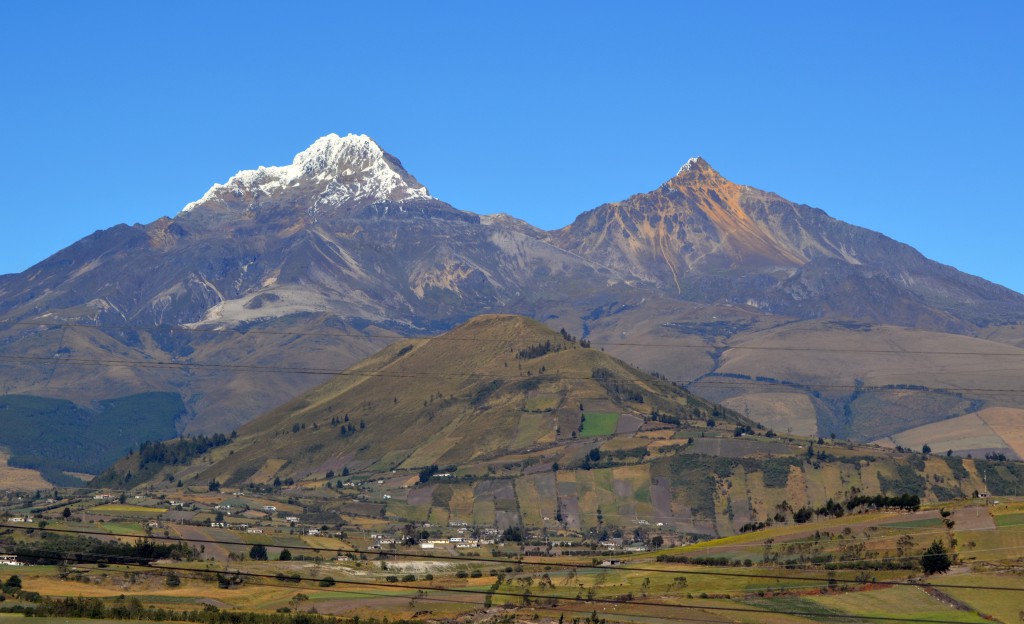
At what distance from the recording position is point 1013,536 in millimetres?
184875

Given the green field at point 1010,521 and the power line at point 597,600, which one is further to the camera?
the green field at point 1010,521

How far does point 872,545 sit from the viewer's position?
18938 cm

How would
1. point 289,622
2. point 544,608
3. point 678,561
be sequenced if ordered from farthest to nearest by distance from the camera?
point 678,561 → point 544,608 → point 289,622

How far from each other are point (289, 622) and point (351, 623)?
6176 mm

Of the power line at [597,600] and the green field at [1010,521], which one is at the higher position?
the green field at [1010,521]

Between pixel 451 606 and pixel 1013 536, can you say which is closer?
pixel 451 606

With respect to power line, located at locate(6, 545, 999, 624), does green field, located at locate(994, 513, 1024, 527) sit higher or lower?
higher

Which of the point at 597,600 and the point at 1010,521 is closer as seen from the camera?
the point at 597,600

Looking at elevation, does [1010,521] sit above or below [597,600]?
above

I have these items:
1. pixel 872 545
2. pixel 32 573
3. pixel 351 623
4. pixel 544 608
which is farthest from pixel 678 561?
pixel 32 573

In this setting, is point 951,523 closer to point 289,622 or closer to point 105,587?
point 289,622

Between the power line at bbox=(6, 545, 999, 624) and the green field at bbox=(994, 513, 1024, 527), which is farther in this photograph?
the green field at bbox=(994, 513, 1024, 527)

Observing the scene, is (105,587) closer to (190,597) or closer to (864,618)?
(190,597)

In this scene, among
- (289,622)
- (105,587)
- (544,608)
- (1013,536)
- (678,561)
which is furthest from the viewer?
(678,561)
